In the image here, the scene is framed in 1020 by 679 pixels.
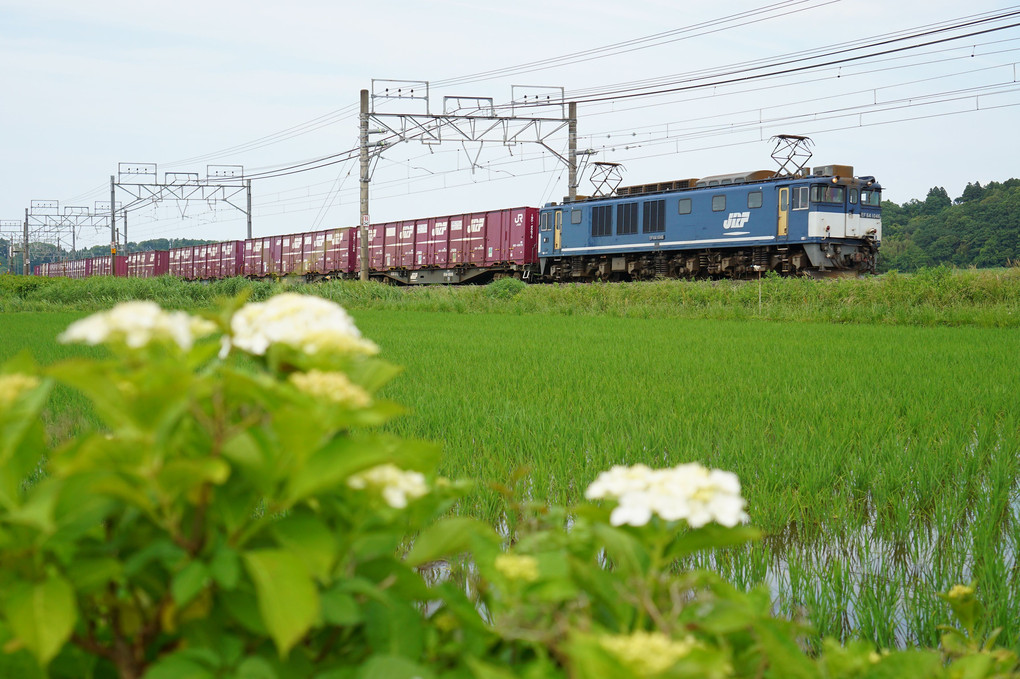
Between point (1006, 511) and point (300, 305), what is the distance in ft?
12.7

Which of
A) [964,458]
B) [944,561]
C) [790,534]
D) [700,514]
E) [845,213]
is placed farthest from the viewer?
[845,213]

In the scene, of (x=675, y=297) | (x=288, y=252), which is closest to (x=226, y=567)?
(x=675, y=297)

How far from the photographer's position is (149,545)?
0.88 m

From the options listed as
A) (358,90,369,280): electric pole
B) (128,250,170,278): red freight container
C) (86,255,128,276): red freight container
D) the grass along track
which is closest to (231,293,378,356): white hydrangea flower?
the grass along track

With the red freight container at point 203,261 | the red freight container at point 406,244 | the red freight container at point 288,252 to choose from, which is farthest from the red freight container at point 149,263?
the red freight container at point 406,244

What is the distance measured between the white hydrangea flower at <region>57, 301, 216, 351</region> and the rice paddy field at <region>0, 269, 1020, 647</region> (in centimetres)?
68

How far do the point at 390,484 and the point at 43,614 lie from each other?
14.4 inches

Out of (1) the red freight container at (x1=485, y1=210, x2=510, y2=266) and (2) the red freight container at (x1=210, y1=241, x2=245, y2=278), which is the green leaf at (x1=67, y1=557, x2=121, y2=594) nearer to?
(1) the red freight container at (x1=485, y1=210, x2=510, y2=266)

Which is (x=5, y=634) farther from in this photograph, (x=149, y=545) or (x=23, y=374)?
(x=23, y=374)

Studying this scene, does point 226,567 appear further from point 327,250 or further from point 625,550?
point 327,250

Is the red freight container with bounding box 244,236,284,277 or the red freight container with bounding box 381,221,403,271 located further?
the red freight container with bounding box 244,236,284,277

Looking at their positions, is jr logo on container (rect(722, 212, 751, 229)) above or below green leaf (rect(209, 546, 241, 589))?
above

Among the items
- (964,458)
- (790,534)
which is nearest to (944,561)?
(790,534)

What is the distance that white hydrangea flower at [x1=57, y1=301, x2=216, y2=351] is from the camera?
81cm
